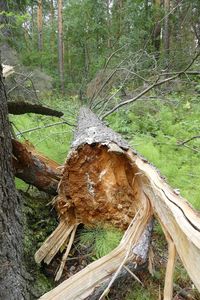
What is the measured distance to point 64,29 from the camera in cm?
2314

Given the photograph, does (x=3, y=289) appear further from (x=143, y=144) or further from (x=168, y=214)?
(x=143, y=144)

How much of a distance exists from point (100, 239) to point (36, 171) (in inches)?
30.7

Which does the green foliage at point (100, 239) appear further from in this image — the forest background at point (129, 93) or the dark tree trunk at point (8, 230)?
the dark tree trunk at point (8, 230)

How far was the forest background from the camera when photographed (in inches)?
140

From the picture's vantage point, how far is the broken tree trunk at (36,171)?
2.56 metres

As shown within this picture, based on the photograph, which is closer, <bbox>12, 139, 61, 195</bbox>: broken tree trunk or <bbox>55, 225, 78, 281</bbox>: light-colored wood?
<bbox>55, 225, 78, 281</bbox>: light-colored wood

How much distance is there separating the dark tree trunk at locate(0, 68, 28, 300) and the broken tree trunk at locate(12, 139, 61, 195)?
477mm

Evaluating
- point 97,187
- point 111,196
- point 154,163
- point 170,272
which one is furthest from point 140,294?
point 154,163

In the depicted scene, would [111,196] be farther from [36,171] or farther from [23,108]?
[23,108]

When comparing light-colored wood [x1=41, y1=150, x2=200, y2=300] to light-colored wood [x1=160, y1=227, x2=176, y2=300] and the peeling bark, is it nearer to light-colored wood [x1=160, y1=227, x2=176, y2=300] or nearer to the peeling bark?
light-colored wood [x1=160, y1=227, x2=176, y2=300]

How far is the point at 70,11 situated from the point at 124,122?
17.7 m

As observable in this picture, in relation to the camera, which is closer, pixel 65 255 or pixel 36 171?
pixel 65 255

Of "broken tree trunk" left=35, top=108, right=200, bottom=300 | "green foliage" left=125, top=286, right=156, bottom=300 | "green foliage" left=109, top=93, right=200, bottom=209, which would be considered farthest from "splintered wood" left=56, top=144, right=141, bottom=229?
"green foliage" left=109, top=93, right=200, bottom=209

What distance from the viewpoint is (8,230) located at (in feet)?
6.13
